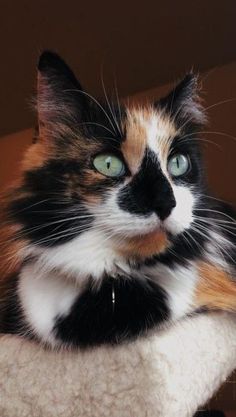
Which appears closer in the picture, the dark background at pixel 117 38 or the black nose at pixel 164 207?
the black nose at pixel 164 207

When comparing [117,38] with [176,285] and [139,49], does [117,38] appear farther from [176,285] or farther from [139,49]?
[176,285]

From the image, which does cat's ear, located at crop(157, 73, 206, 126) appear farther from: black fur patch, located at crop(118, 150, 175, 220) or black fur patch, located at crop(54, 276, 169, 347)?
black fur patch, located at crop(54, 276, 169, 347)

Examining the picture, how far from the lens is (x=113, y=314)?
0.74 metres

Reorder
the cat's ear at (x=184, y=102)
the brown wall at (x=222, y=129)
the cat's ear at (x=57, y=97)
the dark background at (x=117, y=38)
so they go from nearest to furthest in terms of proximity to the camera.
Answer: the cat's ear at (x=57, y=97) → the cat's ear at (x=184, y=102) → the dark background at (x=117, y=38) → the brown wall at (x=222, y=129)

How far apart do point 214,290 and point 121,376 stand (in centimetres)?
22

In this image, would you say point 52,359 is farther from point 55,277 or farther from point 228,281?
point 228,281

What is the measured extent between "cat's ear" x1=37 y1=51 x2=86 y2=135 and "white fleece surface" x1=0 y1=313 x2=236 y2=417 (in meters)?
0.36

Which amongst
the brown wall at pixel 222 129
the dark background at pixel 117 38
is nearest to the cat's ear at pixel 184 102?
the dark background at pixel 117 38

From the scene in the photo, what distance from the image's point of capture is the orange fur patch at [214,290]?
0.83 m

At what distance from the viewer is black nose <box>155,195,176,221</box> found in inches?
27.5

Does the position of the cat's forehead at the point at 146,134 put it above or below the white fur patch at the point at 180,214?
above

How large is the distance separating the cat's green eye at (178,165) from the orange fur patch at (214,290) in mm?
153

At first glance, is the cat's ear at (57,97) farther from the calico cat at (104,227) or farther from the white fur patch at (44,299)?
the white fur patch at (44,299)

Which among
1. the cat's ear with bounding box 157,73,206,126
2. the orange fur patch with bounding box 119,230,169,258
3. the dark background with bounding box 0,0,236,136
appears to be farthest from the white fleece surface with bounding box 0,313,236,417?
the dark background with bounding box 0,0,236,136
